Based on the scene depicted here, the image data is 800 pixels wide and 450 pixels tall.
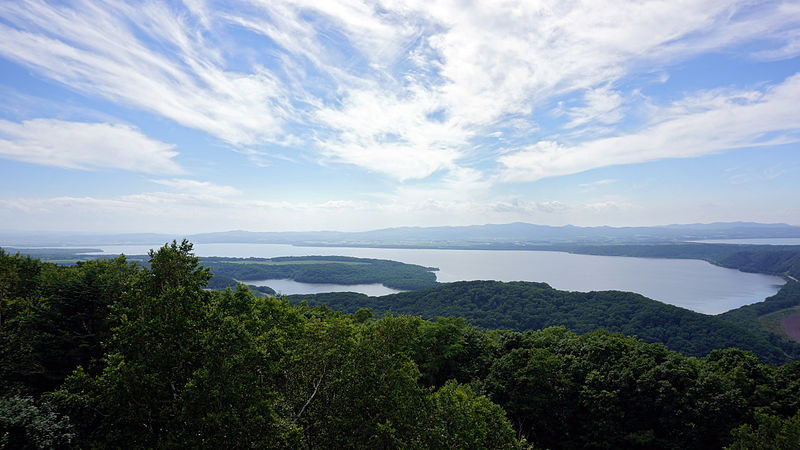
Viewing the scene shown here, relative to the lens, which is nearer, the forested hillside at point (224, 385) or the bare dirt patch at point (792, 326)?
the forested hillside at point (224, 385)

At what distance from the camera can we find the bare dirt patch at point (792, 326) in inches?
2650

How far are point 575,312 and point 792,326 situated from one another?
4486 centimetres

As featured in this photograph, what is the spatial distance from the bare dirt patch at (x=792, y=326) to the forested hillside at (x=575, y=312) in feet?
30.5

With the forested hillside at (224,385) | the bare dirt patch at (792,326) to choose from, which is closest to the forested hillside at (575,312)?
the bare dirt patch at (792,326)

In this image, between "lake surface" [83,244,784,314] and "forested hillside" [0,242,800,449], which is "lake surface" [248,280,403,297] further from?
"forested hillside" [0,242,800,449]

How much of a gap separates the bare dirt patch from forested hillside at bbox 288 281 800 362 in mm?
9299

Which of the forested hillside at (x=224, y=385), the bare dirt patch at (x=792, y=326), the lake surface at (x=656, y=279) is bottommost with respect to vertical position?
the bare dirt patch at (x=792, y=326)

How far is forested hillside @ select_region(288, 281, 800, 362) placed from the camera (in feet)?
178

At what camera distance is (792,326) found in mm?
71750

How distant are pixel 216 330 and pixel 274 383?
255cm

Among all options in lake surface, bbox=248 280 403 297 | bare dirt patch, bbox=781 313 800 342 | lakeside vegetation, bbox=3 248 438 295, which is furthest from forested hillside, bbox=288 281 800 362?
lakeside vegetation, bbox=3 248 438 295

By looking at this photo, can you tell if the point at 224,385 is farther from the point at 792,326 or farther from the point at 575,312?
the point at 792,326

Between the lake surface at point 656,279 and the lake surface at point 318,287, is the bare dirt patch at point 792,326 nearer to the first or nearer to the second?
the lake surface at point 656,279

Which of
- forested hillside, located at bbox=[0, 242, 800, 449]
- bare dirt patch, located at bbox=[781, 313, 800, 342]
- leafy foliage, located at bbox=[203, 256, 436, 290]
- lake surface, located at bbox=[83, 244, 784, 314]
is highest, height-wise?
forested hillside, located at bbox=[0, 242, 800, 449]
